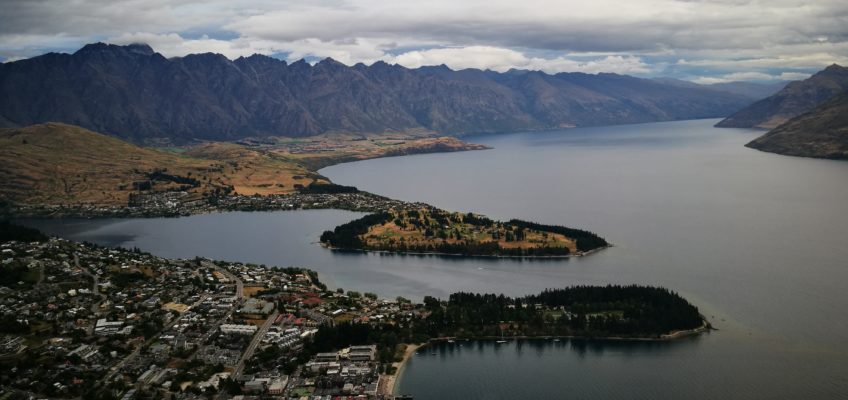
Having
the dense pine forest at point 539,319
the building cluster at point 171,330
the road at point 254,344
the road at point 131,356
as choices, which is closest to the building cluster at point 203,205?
the building cluster at point 171,330

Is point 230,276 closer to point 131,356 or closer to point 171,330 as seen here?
point 171,330

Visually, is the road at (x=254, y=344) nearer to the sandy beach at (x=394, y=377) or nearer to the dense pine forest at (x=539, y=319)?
the dense pine forest at (x=539, y=319)

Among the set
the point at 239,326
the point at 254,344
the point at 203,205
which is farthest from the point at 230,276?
the point at 203,205

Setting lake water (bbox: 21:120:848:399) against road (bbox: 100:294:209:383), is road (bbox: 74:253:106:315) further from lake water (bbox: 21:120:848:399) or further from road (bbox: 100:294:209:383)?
lake water (bbox: 21:120:848:399)

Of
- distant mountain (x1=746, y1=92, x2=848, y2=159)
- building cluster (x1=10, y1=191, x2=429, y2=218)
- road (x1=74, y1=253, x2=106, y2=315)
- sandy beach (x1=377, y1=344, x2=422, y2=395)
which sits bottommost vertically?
sandy beach (x1=377, y1=344, x2=422, y2=395)

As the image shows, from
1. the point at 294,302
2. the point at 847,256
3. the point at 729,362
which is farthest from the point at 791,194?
the point at 294,302

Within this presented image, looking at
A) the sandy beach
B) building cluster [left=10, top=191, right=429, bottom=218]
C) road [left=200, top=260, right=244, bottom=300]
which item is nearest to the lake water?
the sandy beach

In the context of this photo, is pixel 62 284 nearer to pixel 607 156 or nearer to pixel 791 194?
pixel 791 194
